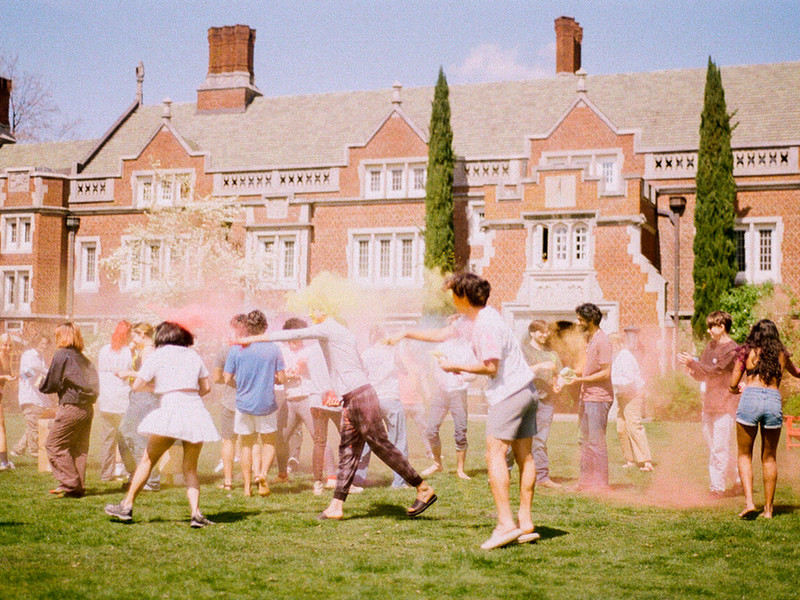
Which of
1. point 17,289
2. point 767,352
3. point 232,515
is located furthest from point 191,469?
point 17,289

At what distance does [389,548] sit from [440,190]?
23.9 meters

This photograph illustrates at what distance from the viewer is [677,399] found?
77.9ft

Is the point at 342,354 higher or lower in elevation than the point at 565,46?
lower

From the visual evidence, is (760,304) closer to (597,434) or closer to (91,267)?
(597,434)

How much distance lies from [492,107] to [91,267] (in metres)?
15.7

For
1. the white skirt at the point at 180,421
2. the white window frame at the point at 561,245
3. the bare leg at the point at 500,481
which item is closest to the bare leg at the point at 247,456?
the white skirt at the point at 180,421

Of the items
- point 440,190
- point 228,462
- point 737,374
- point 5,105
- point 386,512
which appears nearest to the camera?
point 737,374

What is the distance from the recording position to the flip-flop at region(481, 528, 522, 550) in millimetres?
7277

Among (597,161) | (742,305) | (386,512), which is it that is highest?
(597,161)

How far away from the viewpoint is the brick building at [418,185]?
1138 inches

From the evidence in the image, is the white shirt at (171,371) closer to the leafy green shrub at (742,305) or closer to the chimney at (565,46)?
the leafy green shrub at (742,305)

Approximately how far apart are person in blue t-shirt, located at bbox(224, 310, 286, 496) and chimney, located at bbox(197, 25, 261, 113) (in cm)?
3056

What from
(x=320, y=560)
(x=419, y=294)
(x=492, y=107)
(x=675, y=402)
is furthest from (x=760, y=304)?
(x=320, y=560)

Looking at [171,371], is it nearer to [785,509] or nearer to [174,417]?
[174,417]
